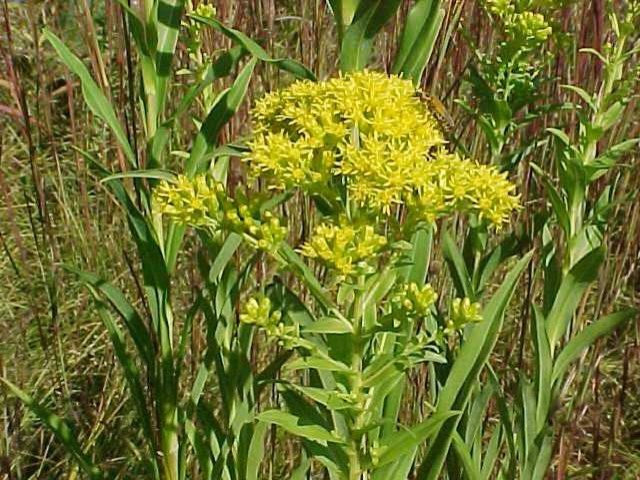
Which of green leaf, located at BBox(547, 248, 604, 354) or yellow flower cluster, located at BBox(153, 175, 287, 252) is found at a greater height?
yellow flower cluster, located at BBox(153, 175, 287, 252)

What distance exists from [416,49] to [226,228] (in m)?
0.36

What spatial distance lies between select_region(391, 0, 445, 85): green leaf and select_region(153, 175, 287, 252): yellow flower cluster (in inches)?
12.1

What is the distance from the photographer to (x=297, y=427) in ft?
3.57

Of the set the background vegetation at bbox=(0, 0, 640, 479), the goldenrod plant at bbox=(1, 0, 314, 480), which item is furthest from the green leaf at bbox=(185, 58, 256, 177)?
the background vegetation at bbox=(0, 0, 640, 479)

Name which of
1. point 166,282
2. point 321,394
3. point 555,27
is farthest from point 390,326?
point 555,27

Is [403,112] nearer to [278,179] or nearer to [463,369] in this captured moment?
[278,179]

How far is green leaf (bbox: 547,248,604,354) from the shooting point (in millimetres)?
1356

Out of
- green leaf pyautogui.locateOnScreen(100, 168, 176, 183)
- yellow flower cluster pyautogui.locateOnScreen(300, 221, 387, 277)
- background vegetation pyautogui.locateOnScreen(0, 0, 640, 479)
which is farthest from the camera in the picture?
background vegetation pyautogui.locateOnScreen(0, 0, 640, 479)

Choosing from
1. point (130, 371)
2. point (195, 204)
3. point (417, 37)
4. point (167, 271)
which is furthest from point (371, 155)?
point (130, 371)

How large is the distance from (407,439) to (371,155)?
323 mm

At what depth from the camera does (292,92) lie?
1.11 m

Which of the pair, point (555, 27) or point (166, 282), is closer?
point (166, 282)

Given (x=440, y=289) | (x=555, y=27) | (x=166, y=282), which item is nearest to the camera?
(x=166, y=282)

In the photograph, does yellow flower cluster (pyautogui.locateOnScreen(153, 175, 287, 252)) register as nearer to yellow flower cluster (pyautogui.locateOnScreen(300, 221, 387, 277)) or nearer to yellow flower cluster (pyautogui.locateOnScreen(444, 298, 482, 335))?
yellow flower cluster (pyautogui.locateOnScreen(300, 221, 387, 277))
